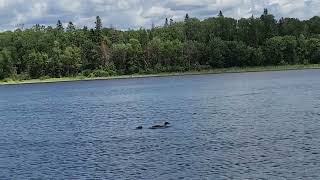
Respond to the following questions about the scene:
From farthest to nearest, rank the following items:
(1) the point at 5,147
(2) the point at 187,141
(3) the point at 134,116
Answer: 1. (3) the point at 134,116
2. (1) the point at 5,147
3. (2) the point at 187,141

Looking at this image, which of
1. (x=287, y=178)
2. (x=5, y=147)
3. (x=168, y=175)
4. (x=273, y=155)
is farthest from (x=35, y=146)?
(x=287, y=178)

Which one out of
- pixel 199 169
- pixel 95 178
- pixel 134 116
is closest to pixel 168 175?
pixel 199 169

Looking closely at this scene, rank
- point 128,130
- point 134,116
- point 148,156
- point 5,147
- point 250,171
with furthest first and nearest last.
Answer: point 134,116
point 128,130
point 5,147
point 148,156
point 250,171

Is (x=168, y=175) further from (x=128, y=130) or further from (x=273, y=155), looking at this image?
(x=128, y=130)

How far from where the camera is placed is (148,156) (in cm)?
4478

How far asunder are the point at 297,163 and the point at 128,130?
89.1ft

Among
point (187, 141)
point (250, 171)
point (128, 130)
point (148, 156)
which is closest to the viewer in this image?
point (250, 171)

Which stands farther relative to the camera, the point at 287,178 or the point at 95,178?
the point at 95,178

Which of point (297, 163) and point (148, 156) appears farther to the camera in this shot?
point (148, 156)

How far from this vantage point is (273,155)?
1656 inches

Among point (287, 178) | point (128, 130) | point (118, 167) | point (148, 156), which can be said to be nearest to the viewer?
point (287, 178)

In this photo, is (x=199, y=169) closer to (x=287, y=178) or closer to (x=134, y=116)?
(x=287, y=178)

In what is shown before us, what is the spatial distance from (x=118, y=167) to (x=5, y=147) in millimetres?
18813

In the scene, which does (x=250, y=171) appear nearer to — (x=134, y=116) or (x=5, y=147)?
(x=5, y=147)
